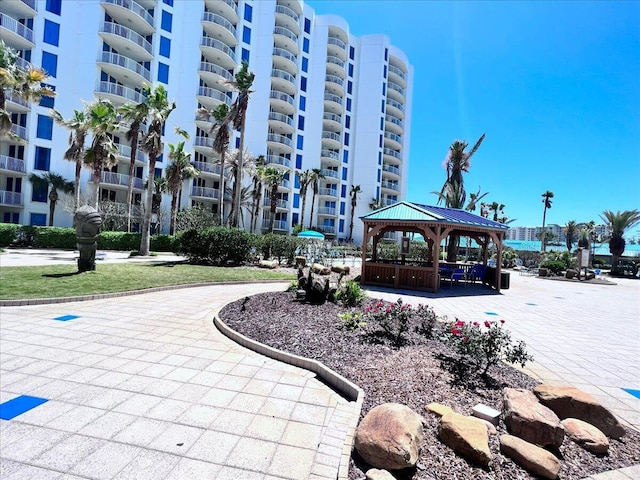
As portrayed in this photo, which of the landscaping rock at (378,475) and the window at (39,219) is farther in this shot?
the window at (39,219)

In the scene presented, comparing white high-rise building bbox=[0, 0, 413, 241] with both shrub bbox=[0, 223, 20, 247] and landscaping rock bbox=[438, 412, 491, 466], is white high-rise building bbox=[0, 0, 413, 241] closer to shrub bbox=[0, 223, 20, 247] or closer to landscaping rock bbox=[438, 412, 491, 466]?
shrub bbox=[0, 223, 20, 247]

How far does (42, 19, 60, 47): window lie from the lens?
2709 centimetres

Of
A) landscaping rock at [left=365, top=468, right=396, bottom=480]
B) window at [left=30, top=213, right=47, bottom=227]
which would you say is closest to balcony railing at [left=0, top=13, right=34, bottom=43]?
window at [left=30, top=213, right=47, bottom=227]

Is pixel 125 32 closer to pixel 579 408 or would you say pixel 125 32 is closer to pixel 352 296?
pixel 352 296

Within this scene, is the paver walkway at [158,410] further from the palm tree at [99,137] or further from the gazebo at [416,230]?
the palm tree at [99,137]

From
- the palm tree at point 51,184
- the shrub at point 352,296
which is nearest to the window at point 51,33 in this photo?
the palm tree at point 51,184

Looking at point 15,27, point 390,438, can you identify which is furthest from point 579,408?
point 15,27

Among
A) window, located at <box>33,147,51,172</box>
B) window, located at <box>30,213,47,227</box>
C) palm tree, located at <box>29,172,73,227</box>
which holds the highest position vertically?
window, located at <box>33,147,51,172</box>

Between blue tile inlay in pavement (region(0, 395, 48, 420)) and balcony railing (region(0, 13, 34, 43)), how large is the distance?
35196mm

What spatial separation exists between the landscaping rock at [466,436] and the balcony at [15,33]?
38021 mm

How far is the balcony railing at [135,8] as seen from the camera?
2933 centimetres

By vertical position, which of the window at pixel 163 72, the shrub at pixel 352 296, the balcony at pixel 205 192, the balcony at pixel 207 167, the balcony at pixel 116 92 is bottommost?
the shrub at pixel 352 296

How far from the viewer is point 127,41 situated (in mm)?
29703

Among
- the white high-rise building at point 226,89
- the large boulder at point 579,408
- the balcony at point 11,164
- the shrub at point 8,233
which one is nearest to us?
the large boulder at point 579,408
